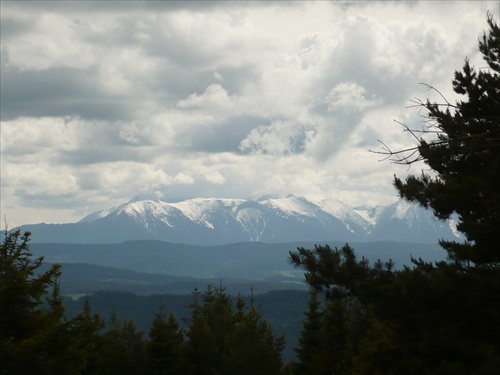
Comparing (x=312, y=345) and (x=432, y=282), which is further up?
(x=432, y=282)

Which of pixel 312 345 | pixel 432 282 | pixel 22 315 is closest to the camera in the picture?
pixel 432 282

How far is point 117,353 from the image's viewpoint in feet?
169

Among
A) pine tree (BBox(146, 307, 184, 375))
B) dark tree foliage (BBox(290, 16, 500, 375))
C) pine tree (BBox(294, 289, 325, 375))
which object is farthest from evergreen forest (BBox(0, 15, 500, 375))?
pine tree (BBox(294, 289, 325, 375))

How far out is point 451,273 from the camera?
15.3m

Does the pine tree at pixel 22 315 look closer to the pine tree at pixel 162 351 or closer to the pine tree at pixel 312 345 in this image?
the pine tree at pixel 162 351

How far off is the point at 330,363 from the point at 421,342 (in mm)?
38754

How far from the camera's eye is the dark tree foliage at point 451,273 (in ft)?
49.1

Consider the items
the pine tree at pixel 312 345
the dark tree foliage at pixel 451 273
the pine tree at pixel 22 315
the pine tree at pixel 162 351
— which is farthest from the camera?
the pine tree at pixel 312 345

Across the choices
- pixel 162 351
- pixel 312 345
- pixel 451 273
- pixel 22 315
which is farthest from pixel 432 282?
pixel 312 345

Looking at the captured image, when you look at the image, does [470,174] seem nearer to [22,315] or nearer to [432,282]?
[432,282]

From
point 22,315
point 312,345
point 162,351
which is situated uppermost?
point 22,315

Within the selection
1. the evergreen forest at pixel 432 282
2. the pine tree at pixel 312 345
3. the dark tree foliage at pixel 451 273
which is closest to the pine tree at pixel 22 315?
the evergreen forest at pixel 432 282

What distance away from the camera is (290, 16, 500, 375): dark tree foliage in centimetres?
1497

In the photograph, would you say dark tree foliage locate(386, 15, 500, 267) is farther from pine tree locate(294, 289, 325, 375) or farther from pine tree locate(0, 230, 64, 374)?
pine tree locate(294, 289, 325, 375)
